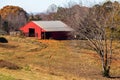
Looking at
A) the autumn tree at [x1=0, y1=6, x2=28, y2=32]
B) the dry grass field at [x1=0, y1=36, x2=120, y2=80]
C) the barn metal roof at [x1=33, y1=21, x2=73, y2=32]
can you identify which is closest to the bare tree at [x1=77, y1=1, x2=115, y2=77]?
the dry grass field at [x1=0, y1=36, x2=120, y2=80]

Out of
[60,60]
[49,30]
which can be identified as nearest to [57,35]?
[49,30]

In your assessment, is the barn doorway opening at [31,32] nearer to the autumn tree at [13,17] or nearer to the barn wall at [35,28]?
the barn wall at [35,28]

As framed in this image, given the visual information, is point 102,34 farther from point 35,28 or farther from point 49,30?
point 35,28

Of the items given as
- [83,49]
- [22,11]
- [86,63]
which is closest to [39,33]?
[83,49]

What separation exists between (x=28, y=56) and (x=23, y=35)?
29087 millimetres

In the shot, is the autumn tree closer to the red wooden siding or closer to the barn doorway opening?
the red wooden siding

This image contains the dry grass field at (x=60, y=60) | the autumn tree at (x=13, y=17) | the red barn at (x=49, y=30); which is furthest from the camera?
the autumn tree at (x=13, y=17)

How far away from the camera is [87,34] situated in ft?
103

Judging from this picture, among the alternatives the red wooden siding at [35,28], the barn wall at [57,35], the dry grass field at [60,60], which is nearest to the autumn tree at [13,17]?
the red wooden siding at [35,28]

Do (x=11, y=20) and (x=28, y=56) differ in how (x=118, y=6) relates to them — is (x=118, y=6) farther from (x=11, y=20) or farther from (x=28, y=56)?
(x=11, y=20)

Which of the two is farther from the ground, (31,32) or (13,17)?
(13,17)

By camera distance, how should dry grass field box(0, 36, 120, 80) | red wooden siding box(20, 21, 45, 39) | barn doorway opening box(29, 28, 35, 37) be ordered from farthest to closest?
barn doorway opening box(29, 28, 35, 37)
red wooden siding box(20, 21, 45, 39)
dry grass field box(0, 36, 120, 80)

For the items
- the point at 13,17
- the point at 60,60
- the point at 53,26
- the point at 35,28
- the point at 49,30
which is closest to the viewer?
the point at 60,60

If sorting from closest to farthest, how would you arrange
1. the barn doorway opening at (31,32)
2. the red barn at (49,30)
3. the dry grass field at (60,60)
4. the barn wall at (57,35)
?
the dry grass field at (60,60)
the red barn at (49,30)
the barn wall at (57,35)
the barn doorway opening at (31,32)
